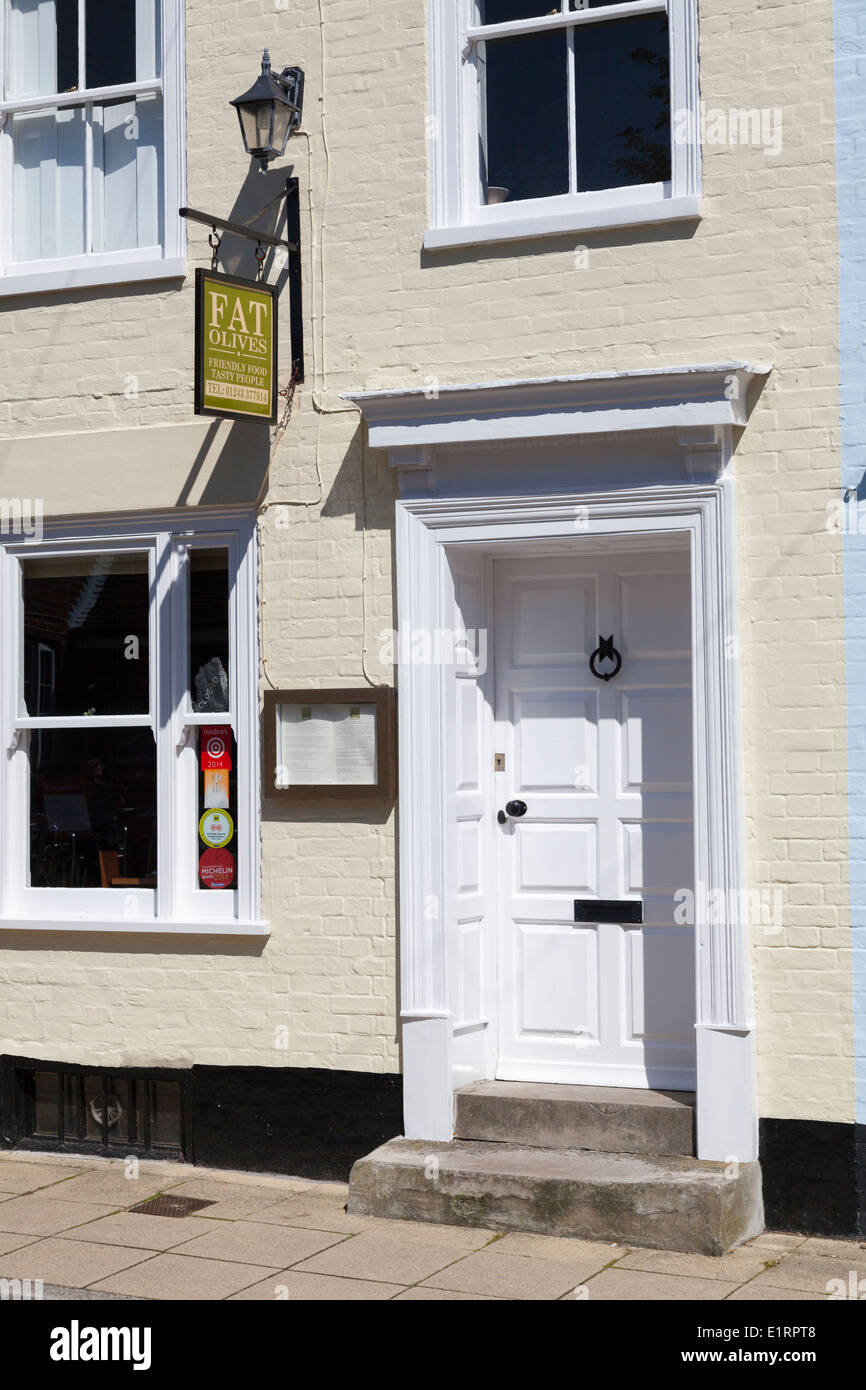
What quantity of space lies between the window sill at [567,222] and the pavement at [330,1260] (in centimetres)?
414

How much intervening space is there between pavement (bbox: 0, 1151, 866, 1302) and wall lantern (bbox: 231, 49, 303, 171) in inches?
185

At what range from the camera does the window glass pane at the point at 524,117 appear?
6.92 meters

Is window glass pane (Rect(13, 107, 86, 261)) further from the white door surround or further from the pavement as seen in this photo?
the pavement

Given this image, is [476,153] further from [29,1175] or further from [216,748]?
[29,1175]

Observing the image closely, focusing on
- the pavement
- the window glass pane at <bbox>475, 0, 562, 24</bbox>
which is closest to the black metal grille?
the pavement

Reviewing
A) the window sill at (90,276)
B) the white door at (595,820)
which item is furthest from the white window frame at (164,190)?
the white door at (595,820)

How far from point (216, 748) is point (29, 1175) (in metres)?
2.16

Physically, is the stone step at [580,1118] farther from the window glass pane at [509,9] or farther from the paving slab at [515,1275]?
the window glass pane at [509,9]

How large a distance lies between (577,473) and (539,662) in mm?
920

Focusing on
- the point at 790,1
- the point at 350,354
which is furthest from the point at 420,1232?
the point at 790,1

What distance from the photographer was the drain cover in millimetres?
6570

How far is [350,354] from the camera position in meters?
7.11

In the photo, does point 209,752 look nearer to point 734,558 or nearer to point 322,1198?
point 322,1198
